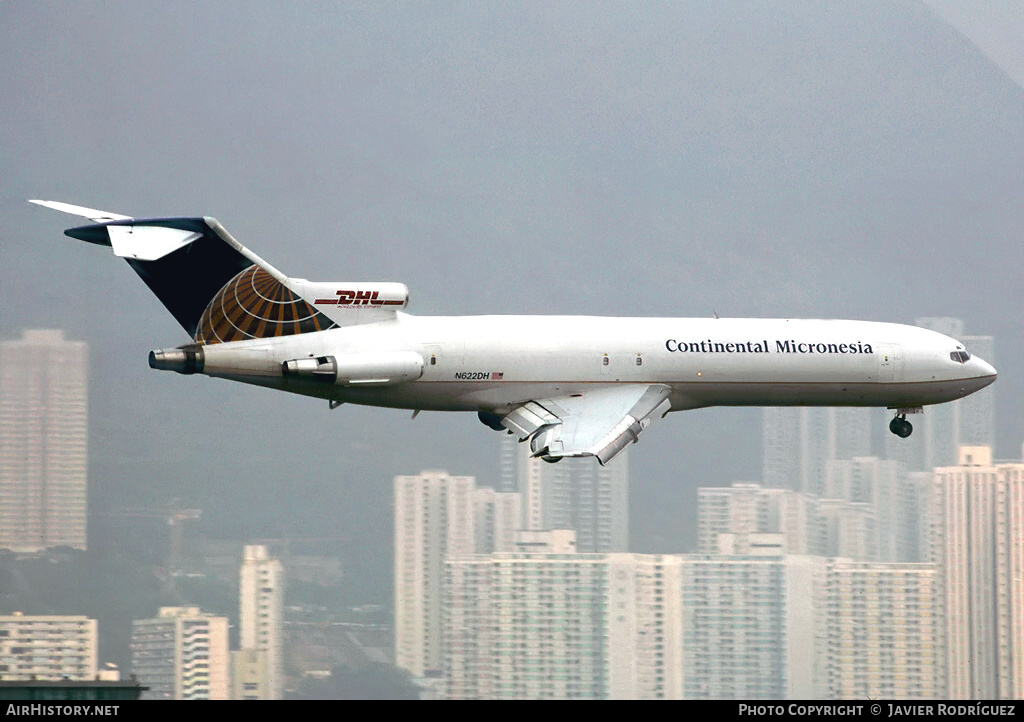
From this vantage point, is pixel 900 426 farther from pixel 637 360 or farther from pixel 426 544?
pixel 426 544

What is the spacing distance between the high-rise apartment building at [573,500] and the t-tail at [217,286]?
284ft

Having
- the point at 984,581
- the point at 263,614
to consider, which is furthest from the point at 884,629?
the point at 263,614

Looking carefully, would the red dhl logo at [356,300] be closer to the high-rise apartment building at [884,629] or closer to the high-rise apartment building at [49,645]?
the high-rise apartment building at [49,645]

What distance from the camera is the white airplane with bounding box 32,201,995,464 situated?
37438 mm

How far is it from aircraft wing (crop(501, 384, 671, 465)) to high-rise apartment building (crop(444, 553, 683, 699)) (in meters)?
72.3

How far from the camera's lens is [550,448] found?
1460 inches

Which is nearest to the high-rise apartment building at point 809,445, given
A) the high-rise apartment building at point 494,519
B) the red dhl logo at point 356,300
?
the high-rise apartment building at point 494,519

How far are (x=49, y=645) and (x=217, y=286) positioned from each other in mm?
93794

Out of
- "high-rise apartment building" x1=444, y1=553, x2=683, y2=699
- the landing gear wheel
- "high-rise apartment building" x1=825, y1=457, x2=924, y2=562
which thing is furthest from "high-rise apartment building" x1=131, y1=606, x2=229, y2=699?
the landing gear wheel

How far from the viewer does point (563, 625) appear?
412 ft

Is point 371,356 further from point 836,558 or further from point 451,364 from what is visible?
point 836,558

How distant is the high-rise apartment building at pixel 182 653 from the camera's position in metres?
108
